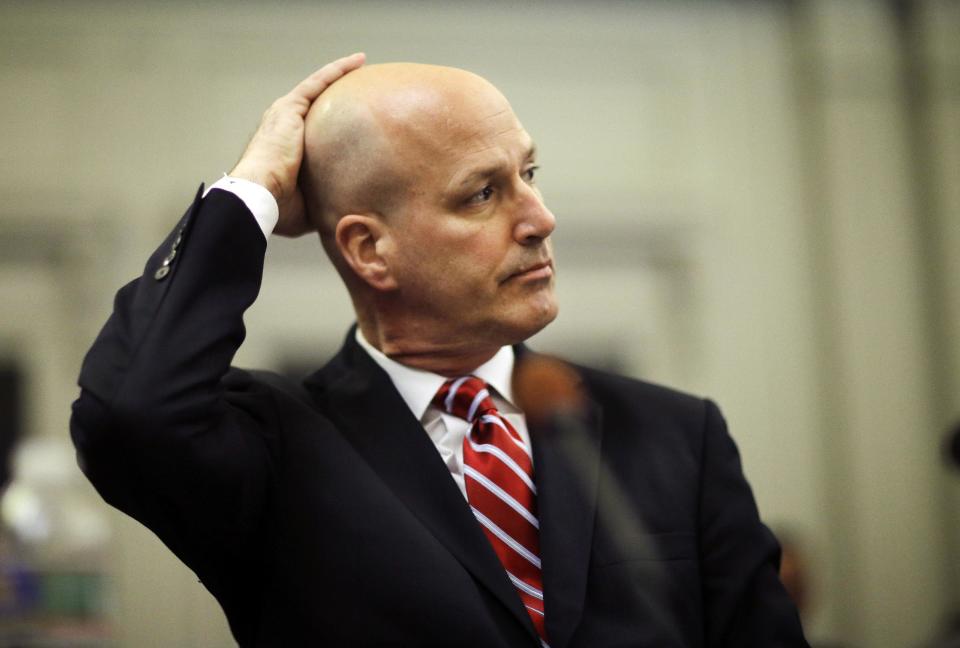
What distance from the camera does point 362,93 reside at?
5.16 ft

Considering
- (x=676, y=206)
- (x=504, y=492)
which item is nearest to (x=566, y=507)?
(x=504, y=492)

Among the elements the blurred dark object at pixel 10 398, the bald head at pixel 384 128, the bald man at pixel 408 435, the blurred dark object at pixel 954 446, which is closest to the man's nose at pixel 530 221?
the bald man at pixel 408 435

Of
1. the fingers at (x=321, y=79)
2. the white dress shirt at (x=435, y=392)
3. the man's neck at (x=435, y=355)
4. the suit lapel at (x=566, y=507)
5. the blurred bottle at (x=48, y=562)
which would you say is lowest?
the blurred bottle at (x=48, y=562)

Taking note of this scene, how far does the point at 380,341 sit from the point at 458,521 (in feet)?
1.02

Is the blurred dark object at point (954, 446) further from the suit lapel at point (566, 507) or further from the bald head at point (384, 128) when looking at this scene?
the bald head at point (384, 128)

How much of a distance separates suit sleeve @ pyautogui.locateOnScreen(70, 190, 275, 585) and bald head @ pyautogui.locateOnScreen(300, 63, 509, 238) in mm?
192

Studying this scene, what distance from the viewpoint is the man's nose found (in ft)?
5.04

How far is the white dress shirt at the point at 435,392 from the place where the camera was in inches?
62.0

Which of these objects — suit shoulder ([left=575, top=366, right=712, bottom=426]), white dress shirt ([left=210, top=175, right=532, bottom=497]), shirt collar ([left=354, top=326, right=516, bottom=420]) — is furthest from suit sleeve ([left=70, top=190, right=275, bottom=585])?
suit shoulder ([left=575, top=366, right=712, bottom=426])

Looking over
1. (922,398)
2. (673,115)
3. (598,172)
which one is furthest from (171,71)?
(922,398)

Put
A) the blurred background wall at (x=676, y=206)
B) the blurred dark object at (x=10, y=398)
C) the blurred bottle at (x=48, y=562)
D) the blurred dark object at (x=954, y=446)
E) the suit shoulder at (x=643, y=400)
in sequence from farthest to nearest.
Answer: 1. the blurred background wall at (x=676, y=206)
2. the blurred dark object at (x=10, y=398)
3. the blurred bottle at (x=48, y=562)
4. the blurred dark object at (x=954, y=446)
5. the suit shoulder at (x=643, y=400)

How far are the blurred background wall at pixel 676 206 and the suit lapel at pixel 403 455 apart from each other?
12.0 ft

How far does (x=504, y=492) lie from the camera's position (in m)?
1.51

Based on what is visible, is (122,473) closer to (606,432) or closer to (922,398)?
(606,432)
